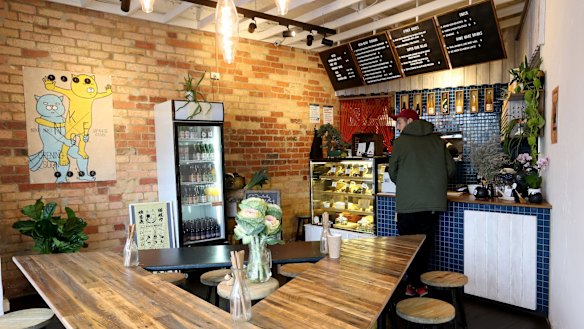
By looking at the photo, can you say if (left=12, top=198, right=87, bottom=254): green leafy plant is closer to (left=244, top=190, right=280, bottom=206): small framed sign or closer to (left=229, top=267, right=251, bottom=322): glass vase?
(left=244, top=190, right=280, bottom=206): small framed sign

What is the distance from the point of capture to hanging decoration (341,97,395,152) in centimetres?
689

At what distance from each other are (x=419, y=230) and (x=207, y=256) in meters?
2.26

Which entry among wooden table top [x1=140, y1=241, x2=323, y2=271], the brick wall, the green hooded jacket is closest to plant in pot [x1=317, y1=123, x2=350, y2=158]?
the brick wall

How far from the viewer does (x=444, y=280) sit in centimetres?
281

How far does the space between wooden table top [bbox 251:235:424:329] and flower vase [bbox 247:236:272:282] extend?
0.21m

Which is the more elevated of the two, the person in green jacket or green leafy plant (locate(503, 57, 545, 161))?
green leafy plant (locate(503, 57, 545, 161))

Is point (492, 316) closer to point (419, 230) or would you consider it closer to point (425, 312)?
point (419, 230)

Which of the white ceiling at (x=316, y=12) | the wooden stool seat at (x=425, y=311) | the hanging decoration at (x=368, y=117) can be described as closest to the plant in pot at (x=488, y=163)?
the white ceiling at (x=316, y=12)

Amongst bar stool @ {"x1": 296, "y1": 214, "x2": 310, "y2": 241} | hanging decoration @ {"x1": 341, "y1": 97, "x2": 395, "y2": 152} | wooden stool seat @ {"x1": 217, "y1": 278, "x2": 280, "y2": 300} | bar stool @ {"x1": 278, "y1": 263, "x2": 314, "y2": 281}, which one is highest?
hanging decoration @ {"x1": 341, "y1": 97, "x2": 395, "y2": 152}

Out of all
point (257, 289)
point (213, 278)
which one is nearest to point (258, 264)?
point (257, 289)

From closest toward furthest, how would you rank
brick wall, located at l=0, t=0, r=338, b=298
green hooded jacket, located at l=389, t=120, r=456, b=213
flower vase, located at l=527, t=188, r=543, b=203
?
flower vase, located at l=527, t=188, r=543, b=203 → green hooded jacket, located at l=389, t=120, r=456, b=213 → brick wall, located at l=0, t=0, r=338, b=298

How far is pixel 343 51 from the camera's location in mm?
6000

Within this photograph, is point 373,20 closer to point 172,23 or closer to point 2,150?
point 172,23

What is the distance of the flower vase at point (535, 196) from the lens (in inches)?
137
